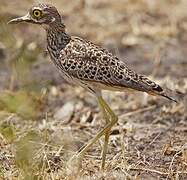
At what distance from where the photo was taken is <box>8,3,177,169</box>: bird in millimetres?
4676

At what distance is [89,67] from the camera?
15.4 ft

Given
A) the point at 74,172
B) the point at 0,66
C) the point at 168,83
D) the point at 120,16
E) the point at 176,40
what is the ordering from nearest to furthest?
the point at 74,172, the point at 168,83, the point at 0,66, the point at 176,40, the point at 120,16

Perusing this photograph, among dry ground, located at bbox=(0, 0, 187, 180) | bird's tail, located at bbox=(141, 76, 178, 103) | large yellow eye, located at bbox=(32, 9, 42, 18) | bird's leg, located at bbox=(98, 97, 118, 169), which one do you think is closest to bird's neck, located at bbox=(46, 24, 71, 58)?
large yellow eye, located at bbox=(32, 9, 42, 18)

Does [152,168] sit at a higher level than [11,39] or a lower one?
lower

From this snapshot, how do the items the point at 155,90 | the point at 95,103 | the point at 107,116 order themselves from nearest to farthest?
1. the point at 155,90
2. the point at 107,116
3. the point at 95,103

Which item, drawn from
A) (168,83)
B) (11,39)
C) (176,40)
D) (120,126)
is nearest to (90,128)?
(120,126)

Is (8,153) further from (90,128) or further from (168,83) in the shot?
(168,83)

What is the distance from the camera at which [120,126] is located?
562cm

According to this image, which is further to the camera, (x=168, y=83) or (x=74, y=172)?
(x=168, y=83)

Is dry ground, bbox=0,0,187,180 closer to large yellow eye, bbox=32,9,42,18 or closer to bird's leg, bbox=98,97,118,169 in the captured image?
bird's leg, bbox=98,97,118,169

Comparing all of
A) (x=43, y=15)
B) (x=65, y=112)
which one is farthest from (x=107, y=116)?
(x=65, y=112)

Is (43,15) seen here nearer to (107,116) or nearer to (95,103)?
(107,116)

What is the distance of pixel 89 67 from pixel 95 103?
1.74m

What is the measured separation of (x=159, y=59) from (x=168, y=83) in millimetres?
864
